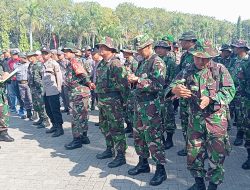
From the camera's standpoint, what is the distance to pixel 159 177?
446 cm

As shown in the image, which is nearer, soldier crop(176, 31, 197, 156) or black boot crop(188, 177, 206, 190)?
black boot crop(188, 177, 206, 190)

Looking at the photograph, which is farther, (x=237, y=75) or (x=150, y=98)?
(x=237, y=75)

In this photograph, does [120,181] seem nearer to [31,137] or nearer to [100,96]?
[100,96]

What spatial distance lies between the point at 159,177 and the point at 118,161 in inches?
37.5

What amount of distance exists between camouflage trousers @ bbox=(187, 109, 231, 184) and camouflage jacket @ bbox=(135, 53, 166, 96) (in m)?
0.66

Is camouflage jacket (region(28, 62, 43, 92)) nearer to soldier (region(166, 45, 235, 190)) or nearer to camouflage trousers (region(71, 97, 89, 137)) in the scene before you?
camouflage trousers (region(71, 97, 89, 137))

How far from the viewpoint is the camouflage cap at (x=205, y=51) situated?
12.1 feet

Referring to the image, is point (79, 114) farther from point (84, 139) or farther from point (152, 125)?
point (152, 125)

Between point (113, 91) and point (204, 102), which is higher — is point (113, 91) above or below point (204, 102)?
below

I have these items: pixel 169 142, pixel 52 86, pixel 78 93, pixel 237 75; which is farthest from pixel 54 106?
pixel 237 75

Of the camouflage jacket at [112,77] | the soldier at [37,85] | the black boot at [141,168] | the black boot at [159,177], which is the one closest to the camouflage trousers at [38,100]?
the soldier at [37,85]

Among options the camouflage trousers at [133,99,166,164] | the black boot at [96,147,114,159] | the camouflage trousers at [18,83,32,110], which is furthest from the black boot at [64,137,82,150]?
the camouflage trousers at [18,83,32,110]

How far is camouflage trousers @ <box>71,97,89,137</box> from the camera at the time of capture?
19.7ft

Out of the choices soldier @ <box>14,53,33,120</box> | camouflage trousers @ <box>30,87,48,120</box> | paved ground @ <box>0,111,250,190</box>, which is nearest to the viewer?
paved ground @ <box>0,111,250,190</box>
